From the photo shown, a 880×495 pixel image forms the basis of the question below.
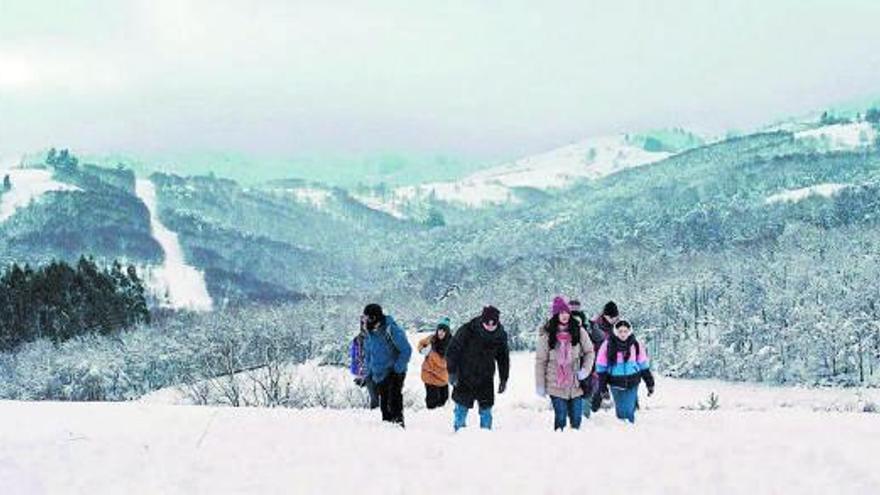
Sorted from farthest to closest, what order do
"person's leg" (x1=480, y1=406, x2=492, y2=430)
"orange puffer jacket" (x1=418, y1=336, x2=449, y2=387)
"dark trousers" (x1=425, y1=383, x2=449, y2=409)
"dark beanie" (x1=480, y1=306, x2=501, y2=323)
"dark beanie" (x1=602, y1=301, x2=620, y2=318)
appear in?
1. "dark trousers" (x1=425, y1=383, x2=449, y2=409)
2. "orange puffer jacket" (x1=418, y1=336, x2=449, y2=387)
3. "dark beanie" (x1=602, y1=301, x2=620, y2=318)
4. "person's leg" (x1=480, y1=406, x2=492, y2=430)
5. "dark beanie" (x1=480, y1=306, x2=501, y2=323)

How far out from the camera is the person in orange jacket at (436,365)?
16109 millimetres

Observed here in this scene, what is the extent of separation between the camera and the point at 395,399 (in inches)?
584

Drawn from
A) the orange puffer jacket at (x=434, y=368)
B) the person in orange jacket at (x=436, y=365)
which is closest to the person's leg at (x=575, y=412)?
the person in orange jacket at (x=436, y=365)

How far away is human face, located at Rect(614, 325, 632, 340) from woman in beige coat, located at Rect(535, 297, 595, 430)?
2.85 feet

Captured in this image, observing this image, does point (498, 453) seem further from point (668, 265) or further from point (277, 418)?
point (668, 265)

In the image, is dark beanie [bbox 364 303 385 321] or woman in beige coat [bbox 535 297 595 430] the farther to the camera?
dark beanie [bbox 364 303 385 321]

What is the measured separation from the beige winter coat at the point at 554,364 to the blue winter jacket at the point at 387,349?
228cm

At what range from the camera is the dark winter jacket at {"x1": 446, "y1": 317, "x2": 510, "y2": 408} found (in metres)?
14.1

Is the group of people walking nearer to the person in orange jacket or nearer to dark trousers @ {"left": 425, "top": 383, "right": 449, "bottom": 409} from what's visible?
the person in orange jacket

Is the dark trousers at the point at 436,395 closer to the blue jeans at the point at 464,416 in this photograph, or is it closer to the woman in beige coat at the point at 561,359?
the blue jeans at the point at 464,416

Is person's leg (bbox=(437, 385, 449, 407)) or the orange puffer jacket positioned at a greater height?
the orange puffer jacket

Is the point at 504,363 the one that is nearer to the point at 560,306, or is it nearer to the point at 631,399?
the point at 560,306

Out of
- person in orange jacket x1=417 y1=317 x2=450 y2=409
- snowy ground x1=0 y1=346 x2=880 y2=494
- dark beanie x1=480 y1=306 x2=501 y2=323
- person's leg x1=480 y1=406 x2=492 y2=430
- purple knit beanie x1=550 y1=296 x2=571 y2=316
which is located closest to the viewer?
snowy ground x1=0 y1=346 x2=880 y2=494

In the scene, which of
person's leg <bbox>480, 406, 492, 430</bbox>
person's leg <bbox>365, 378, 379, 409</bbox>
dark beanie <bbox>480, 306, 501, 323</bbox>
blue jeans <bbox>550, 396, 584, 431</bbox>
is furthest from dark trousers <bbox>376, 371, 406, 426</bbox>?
blue jeans <bbox>550, 396, 584, 431</bbox>
